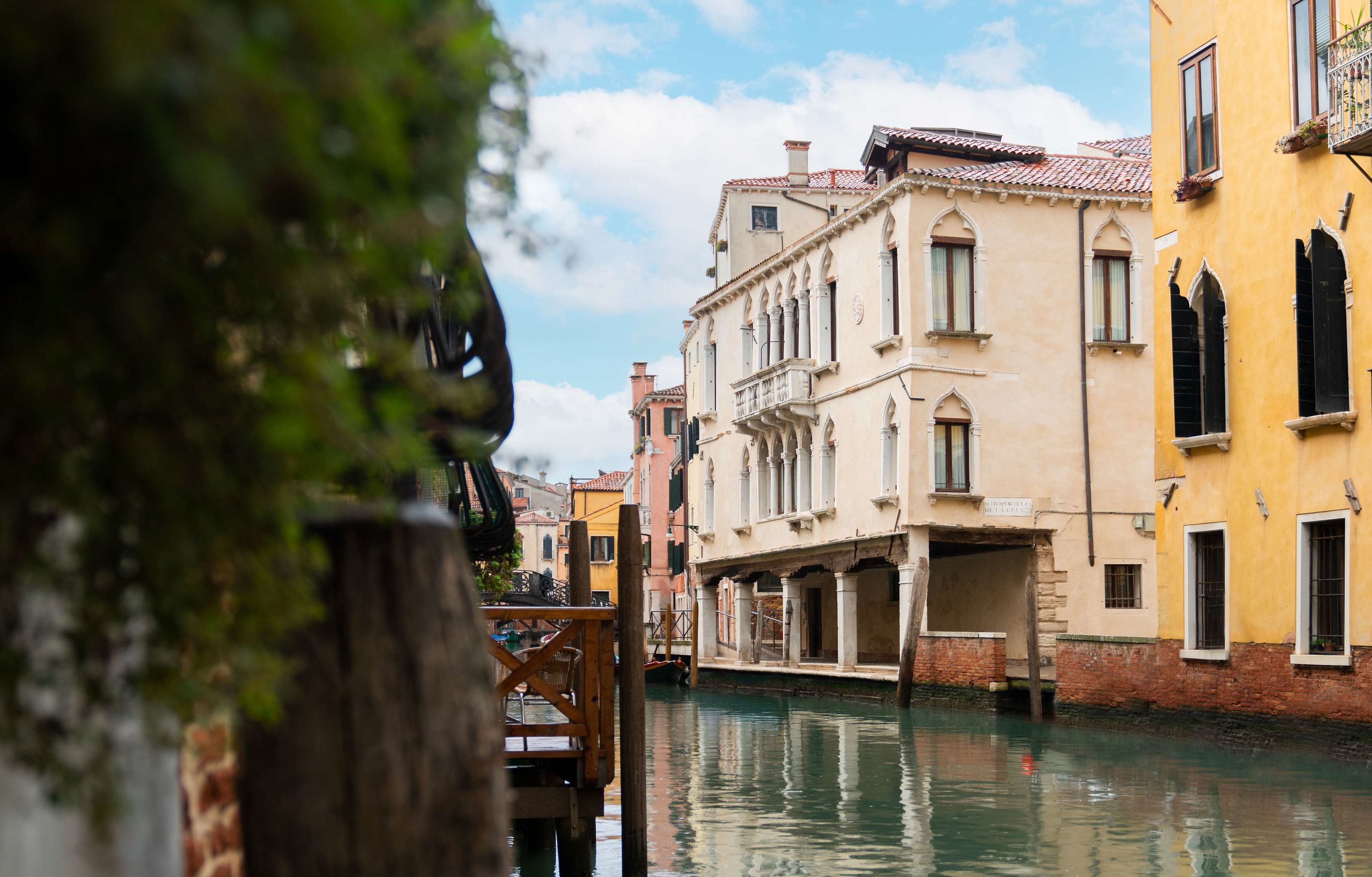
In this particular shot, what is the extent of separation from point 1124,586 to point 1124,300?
474 centimetres

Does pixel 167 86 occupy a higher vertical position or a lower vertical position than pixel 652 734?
higher

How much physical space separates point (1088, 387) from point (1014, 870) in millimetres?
16799

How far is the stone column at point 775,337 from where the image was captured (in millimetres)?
30500

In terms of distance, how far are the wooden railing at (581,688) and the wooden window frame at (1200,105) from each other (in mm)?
Answer: 10663

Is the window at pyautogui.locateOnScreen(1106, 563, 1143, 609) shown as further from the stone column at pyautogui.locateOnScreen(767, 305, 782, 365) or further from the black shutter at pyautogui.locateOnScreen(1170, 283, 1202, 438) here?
Answer: the black shutter at pyautogui.locateOnScreen(1170, 283, 1202, 438)

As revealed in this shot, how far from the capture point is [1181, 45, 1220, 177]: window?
16578 mm

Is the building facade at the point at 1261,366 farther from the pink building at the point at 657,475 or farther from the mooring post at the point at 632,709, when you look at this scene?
the pink building at the point at 657,475

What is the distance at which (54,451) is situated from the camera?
1351 millimetres

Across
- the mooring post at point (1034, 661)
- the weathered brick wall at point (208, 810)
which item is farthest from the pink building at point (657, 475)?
the weathered brick wall at point (208, 810)

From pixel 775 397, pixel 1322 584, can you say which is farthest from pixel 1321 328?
pixel 775 397

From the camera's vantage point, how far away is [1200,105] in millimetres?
16781

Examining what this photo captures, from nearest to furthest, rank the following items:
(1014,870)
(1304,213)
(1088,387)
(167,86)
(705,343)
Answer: (167,86) → (1014,870) → (1304,213) → (1088,387) → (705,343)

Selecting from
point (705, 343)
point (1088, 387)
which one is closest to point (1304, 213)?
point (1088, 387)

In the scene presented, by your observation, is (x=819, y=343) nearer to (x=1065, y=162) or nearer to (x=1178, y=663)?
(x=1065, y=162)
